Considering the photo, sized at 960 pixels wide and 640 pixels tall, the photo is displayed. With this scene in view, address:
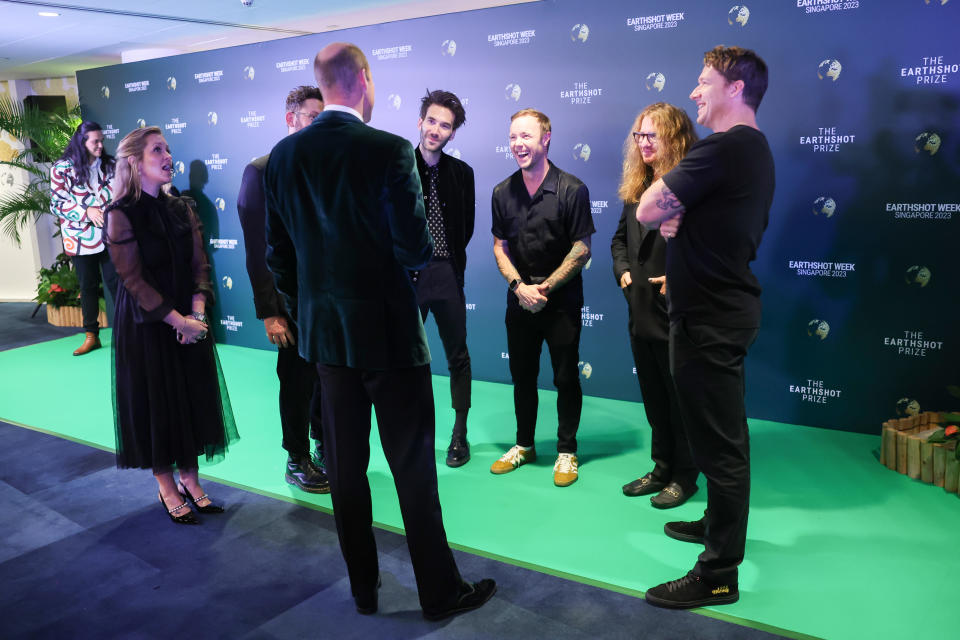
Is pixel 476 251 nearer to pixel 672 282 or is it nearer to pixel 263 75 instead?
pixel 263 75

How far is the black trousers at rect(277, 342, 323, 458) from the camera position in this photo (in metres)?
3.38

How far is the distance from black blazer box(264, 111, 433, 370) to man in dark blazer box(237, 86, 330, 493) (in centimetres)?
87

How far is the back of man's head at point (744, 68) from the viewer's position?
224cm

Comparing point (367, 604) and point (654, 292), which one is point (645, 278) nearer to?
point (654, 292)

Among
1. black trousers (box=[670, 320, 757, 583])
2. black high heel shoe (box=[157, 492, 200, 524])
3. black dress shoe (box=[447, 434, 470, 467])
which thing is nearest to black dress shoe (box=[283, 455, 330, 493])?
black high heel shoe (box=[157, 492, 200, 524])

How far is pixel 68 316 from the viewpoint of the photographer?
756cm

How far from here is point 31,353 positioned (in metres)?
6.48

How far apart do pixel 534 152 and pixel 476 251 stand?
1.82 metres

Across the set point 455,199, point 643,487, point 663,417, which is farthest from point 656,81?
point 643,487

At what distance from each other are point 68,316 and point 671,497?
22.1 feet

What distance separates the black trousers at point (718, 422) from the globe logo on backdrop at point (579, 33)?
267cm

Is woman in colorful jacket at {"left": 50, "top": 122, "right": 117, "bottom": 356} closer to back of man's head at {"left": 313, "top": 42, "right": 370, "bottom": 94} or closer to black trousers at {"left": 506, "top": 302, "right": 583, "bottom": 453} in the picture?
black trousers at {"left": 506, "top": 302, "right": 583, "bottom": 453}

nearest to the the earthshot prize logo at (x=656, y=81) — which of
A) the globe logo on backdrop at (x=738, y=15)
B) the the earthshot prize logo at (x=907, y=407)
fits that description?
the globe logo on backdrop at (x=738, y=15)

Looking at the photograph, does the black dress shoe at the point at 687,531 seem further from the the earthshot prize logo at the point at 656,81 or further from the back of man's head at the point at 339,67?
the the earthshot prize logo at the point at 656,81
